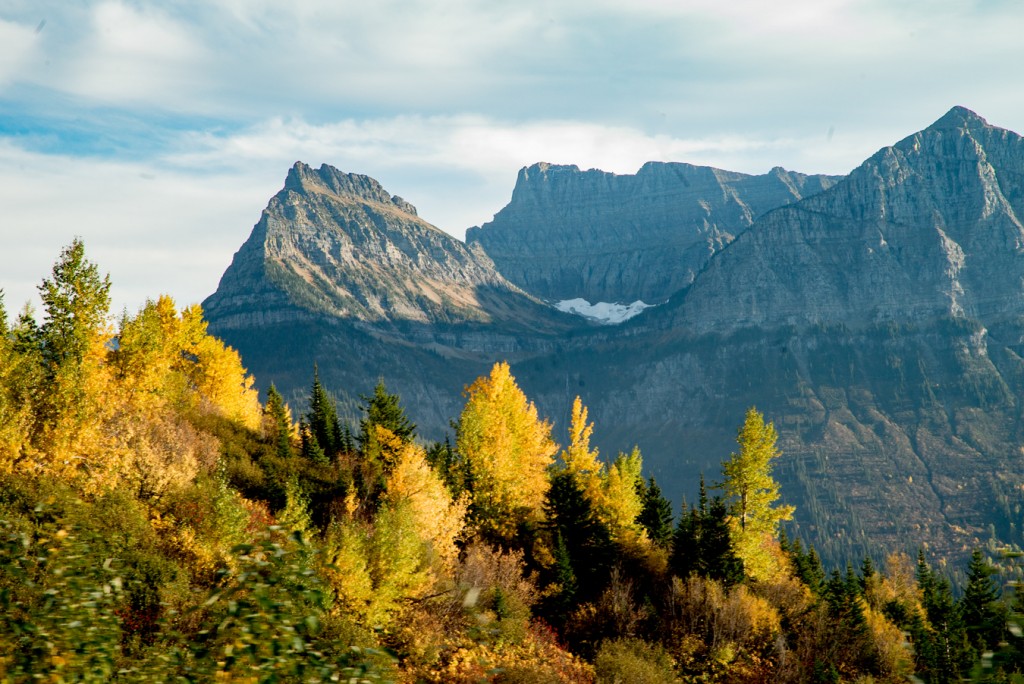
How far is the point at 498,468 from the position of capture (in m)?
52.0

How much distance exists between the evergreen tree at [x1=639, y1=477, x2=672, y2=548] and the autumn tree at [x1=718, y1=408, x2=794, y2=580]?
11.6m

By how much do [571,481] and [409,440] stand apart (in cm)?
1455

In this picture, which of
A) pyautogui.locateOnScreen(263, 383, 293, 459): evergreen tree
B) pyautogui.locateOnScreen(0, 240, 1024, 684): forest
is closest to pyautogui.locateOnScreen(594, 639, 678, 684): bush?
pyautogui.locateOnScreen(0, 240, 1024, 684): forest

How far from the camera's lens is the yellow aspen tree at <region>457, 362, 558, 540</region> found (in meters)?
51.8

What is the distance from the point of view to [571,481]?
170 ft

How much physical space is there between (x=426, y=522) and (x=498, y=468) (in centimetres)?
1064

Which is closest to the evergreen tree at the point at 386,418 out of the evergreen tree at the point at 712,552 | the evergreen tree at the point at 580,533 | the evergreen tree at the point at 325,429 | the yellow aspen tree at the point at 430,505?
the evergreen tree at the point at 325,429

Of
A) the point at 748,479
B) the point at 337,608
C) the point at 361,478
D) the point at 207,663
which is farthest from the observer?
the point at 361,478

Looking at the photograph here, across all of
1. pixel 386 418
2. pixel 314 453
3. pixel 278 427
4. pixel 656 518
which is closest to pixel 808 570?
pixel 656 518

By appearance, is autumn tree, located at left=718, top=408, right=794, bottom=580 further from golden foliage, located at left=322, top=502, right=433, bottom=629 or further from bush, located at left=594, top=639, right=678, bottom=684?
golden foliage, located at left=322, top=502, right=433, bottom=629

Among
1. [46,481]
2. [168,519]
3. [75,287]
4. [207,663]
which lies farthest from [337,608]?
[207,663]

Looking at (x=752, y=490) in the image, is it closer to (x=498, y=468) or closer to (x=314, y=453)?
(x=498, y=468)

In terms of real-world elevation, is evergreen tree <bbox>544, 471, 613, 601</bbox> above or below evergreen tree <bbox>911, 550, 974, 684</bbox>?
above

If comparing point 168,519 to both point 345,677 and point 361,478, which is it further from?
point 345,677
